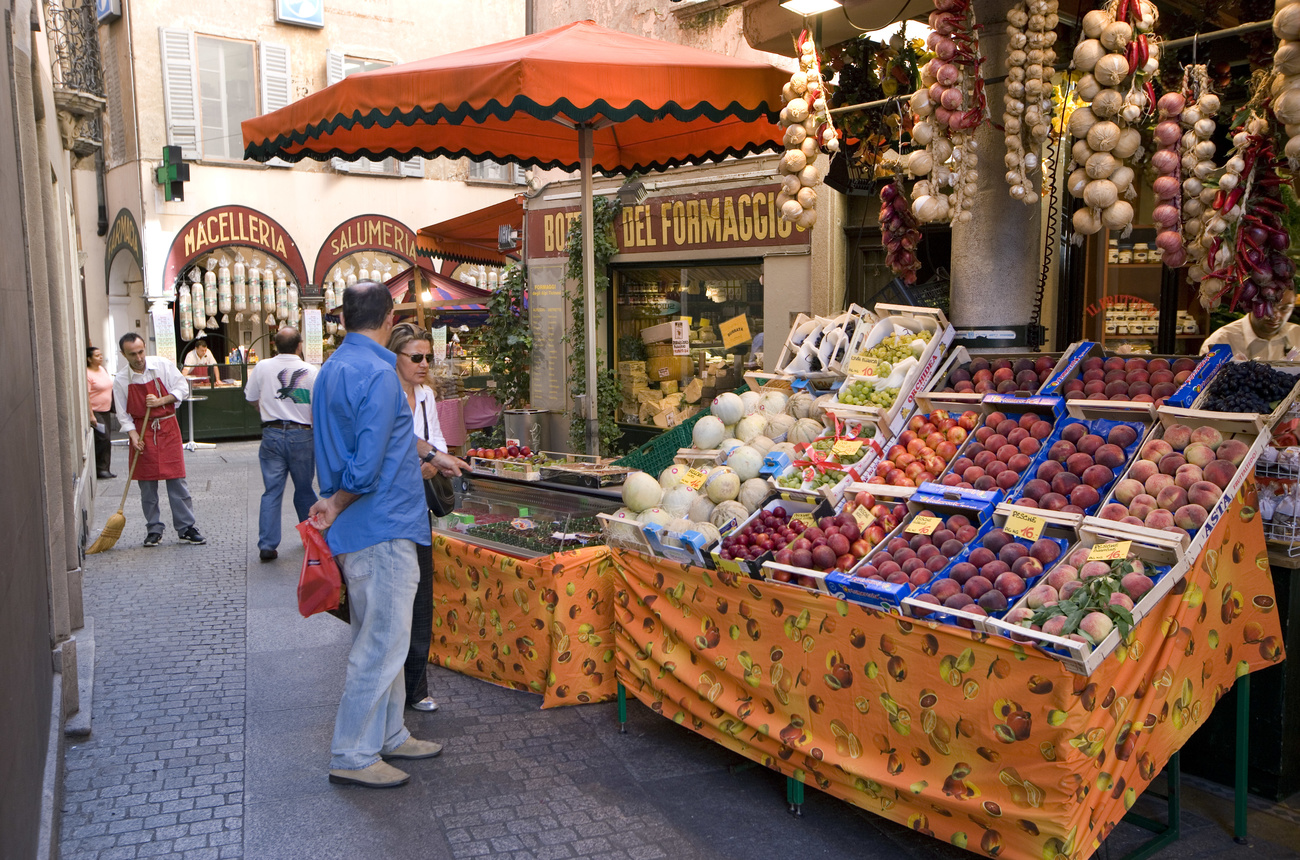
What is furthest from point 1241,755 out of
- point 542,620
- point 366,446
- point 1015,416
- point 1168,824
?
point 366,446

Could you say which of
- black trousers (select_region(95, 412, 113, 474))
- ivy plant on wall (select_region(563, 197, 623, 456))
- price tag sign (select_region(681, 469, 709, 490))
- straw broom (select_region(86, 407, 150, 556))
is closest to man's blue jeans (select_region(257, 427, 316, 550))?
straw broom (select_region(86, 407, 150, 556))

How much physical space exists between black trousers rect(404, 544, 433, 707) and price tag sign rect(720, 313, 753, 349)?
5.62 metres

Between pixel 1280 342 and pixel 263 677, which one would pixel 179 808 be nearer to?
pixel 263 677

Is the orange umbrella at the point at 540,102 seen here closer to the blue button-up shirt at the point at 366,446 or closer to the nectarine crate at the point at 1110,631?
the blue button-up shirt at the point at 366,446

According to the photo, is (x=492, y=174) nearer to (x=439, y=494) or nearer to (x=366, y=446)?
(x=439, y=494)

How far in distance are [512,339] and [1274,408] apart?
9.67 m

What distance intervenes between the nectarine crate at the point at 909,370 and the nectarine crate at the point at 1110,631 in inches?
50.0

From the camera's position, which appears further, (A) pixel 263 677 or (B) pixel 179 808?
(A) pixel 263 677

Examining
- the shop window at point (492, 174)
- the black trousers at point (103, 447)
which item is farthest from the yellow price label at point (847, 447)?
the shop window at point (492, 174)

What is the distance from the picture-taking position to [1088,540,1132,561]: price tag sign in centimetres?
309

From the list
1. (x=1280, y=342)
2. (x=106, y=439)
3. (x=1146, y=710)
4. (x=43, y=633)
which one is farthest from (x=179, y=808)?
(x=106, y=439)

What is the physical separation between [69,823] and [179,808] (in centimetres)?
37

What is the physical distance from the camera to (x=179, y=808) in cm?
375

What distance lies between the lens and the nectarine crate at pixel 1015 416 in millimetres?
3762
